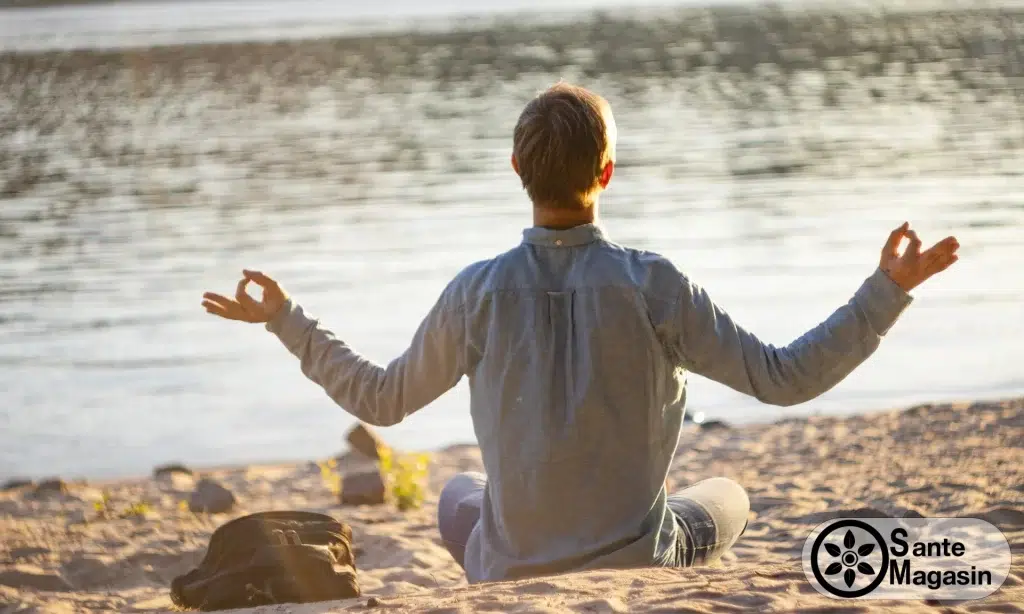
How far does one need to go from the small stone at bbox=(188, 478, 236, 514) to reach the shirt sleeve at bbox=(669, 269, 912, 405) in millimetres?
4275

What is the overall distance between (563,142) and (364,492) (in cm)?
412

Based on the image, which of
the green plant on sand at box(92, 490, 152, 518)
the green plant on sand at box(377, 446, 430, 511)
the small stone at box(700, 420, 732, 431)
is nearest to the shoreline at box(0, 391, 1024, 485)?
the small stone at box(700, 420, 732, 431)

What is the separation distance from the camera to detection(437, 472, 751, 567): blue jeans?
13.8 feet

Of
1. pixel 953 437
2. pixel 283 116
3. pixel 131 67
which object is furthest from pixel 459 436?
pixel 131 67

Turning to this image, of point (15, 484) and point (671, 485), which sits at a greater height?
point (671, 485)

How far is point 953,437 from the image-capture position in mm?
7617

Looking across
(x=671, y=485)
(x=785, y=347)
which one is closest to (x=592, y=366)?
(x=785, y=347)

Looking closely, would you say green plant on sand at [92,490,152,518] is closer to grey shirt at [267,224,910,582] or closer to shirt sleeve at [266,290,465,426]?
shirt sleeve at [266,290,465,426]

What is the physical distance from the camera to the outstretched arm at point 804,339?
357 cm

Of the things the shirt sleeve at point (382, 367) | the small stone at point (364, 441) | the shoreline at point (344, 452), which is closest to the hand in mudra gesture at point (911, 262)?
the shirt sleeve at point (382, 367)

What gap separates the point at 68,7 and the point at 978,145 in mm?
89269

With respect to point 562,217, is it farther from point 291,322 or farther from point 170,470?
point 170,470

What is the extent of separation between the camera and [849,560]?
4.44 m

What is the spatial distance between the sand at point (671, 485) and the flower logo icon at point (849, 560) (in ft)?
0.41
